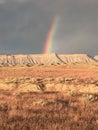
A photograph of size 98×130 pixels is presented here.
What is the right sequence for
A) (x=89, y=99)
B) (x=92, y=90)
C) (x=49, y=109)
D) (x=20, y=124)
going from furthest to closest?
(x=92, y=90)
(x=89, y=99)
(x=49, y=109)
(x=20, y=124)

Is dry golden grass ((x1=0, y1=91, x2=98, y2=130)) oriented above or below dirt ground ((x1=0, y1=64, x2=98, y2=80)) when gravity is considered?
below

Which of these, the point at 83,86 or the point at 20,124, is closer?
the point at 20,124

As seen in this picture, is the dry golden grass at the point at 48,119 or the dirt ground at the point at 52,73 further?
the dirt ground at the point at 52,73

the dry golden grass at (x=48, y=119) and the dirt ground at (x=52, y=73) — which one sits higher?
the dirt ground at (x=52, y=73)

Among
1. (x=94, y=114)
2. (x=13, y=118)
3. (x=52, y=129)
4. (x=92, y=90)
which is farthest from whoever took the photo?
(x=92, y=90)

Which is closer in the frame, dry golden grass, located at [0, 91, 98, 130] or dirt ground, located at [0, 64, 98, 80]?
dry golden grass, located at [0, 91, 98, 130]

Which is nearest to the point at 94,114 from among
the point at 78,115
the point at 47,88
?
the point at 78,115

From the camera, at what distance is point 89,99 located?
1502 cm

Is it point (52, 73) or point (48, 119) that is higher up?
point (52, 73)

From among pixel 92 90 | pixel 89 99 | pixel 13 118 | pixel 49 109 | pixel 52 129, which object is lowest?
pixel 52 129

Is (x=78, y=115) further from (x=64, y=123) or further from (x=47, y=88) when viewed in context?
(x=47, y=88)

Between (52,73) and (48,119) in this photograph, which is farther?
(52,73)

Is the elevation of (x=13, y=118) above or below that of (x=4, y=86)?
below

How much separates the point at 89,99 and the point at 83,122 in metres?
5.93
